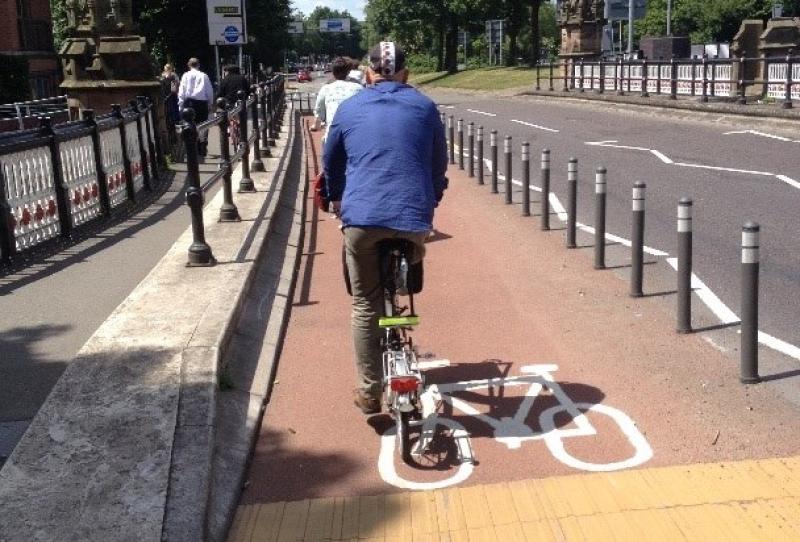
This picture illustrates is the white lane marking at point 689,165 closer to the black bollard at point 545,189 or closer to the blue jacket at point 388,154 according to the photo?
the black bollard at point 545,189

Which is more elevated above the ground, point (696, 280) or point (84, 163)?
point (84, 163)

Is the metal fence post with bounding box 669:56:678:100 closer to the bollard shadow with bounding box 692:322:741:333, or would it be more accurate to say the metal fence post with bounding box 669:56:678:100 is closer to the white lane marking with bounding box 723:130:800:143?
the white lane marking with bounding box 723:130:800:143

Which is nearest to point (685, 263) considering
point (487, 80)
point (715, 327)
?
point (715, 327)

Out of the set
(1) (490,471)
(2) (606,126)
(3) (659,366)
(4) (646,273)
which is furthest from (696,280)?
(2) (606,126)

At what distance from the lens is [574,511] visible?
4.21 m

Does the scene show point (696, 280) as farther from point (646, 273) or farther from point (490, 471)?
point (490, 471)

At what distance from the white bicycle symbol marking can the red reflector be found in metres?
0.41

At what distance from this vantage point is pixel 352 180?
16.2 ft

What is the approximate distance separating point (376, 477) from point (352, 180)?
1.43 meters

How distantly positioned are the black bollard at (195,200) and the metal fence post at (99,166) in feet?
13.0

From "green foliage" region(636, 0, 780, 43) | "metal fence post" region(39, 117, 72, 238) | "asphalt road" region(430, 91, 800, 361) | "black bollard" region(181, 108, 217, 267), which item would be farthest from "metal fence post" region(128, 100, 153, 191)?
"green foliage" region(636, 0, 780, 43)

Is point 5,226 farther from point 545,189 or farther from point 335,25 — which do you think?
point 335,25

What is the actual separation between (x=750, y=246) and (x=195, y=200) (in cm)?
412

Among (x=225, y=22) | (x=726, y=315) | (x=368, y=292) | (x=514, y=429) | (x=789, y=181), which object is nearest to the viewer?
(x=368, y=292)
